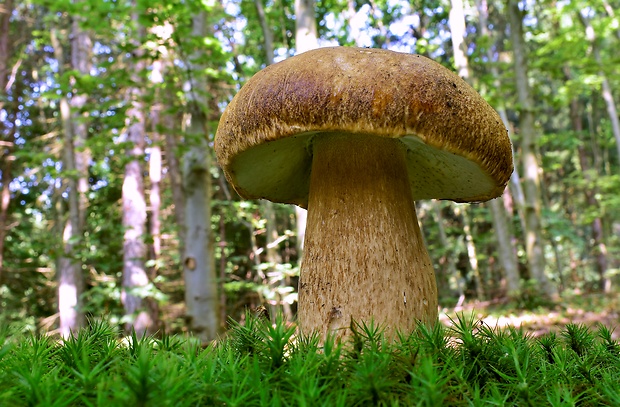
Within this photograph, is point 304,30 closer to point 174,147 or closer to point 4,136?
point 174,147

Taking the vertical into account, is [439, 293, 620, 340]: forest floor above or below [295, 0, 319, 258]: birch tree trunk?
below

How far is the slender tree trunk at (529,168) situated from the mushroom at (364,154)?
27.0ft

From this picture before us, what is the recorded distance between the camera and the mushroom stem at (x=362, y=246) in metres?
1.68

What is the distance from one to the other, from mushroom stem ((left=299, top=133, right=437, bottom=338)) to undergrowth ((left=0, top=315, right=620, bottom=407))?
0.75ft

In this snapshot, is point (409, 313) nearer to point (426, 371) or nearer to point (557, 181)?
point (426, 371)

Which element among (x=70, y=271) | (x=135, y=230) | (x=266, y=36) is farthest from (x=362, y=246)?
(x=70, y=271)

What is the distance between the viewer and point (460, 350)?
1.36 meters

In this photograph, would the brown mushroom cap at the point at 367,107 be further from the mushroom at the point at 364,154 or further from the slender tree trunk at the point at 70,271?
the slender tree trunk at the point at 70,271

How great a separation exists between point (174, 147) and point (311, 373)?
732 cm

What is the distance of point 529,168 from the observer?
9.52 metres

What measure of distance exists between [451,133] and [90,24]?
469 cm

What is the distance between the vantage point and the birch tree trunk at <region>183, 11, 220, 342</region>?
5.10 m

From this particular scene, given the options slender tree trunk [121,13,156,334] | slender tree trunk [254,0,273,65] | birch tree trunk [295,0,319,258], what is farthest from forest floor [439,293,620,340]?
slender tree trunk [121,13,156,334]

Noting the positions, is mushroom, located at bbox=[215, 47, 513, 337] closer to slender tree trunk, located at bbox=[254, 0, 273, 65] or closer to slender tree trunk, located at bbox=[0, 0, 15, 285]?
slender tree trunk, located at bbox=[254, 0, 273, 65]
